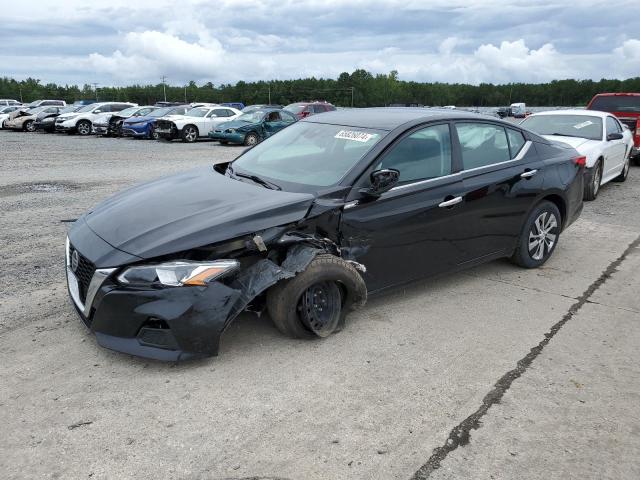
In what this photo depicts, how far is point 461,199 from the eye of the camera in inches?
183

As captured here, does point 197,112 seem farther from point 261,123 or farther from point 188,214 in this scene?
point 188,214

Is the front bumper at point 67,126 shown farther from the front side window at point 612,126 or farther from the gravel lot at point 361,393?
the gravel lot at point 361,393

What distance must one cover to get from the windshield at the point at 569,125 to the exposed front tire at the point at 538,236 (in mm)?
5067

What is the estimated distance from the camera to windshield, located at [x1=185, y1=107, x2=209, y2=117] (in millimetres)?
23620

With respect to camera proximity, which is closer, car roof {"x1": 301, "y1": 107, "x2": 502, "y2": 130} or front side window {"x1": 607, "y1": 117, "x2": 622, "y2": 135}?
car roof {"x1": 301, "y1": 107, "x2": 502, "y2": 130}

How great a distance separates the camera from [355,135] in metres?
4.54

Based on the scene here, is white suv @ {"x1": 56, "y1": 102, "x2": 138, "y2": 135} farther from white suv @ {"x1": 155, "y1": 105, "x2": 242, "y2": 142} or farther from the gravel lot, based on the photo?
the gravel lot

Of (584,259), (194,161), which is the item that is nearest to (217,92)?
(194,161)

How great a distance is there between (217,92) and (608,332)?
264 feet

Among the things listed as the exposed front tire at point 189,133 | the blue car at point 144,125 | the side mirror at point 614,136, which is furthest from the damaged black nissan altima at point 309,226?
the blue car at point 144,125

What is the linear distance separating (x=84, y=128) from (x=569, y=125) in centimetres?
2379

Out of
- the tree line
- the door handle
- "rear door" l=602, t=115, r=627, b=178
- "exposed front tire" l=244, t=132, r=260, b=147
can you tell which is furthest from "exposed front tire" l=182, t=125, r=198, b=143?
the tree line

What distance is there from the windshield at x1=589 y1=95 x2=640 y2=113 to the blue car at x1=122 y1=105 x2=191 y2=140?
16270 millimetres

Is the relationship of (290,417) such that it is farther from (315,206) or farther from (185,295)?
(315,206)
